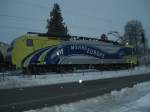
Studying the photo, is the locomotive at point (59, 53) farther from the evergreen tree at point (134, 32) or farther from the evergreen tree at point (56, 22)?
the evergreen tree at point (134, 32)

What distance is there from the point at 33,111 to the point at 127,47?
136ft

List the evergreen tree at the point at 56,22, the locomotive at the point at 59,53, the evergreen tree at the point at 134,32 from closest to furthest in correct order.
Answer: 1. the locomotive at the point at 59,53
2. the evergreen tree at the point at 56,22
3. the evergreen tree at the point at 134,32

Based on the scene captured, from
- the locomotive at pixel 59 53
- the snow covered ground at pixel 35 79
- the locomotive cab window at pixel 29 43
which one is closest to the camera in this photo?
the snow covered ground at pixel 35 79

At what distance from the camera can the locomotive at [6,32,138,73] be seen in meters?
34.7

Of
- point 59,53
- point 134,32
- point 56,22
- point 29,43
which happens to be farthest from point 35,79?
point 134,32

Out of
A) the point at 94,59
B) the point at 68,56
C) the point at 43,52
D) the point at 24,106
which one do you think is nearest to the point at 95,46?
the point at 94,59

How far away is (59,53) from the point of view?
121ft

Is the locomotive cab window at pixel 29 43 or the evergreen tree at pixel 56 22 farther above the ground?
the evergreen tree at pixel 56 22

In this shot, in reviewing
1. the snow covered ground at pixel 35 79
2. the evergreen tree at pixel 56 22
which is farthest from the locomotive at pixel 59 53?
the evergreen tree at pixel 56 22

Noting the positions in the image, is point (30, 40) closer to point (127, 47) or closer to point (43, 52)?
point (43, 52)

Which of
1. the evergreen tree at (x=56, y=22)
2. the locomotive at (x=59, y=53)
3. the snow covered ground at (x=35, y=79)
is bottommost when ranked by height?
the snow covered ground at (x=35, y=79)

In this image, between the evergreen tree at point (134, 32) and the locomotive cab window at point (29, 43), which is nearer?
the locomotive cab window at point (29, 43)

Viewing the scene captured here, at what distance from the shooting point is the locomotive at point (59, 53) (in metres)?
34.7

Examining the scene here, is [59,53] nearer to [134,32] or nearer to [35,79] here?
[35,79]
